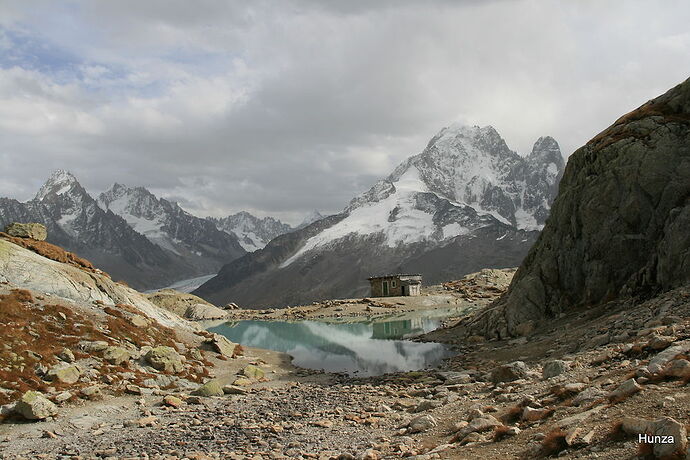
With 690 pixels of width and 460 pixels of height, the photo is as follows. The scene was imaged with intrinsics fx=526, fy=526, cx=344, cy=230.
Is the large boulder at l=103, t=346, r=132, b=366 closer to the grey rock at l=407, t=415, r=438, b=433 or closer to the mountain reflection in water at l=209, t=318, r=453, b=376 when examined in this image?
the mountain reflection in water at l=209, t=318, r=453, b=376

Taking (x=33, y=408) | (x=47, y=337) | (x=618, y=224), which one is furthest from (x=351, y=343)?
(x=33, y=408)

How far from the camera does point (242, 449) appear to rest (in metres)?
20.5

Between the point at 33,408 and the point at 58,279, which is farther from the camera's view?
the point at 58,279

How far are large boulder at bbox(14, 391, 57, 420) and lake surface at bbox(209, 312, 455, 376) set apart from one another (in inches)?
947

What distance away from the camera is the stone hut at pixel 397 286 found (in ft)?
471

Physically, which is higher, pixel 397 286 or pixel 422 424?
pixel 397 286

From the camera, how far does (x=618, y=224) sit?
4394 cm

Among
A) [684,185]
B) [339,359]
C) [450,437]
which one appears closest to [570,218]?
[684,185]

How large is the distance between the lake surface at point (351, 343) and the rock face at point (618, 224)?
9.41m

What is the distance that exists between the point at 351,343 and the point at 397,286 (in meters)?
75.2

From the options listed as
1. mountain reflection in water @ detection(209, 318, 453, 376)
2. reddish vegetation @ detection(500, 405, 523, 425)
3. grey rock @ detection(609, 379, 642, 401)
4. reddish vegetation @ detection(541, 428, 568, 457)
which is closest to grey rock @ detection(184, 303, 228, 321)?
mountain reflection in water @ detection(209, 318, 453, 376)

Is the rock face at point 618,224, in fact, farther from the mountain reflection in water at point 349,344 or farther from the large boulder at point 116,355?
the large boulder at point 116,355

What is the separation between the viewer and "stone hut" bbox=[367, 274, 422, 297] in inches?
5650

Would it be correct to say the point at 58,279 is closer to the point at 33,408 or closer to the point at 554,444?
the point at 33,408
